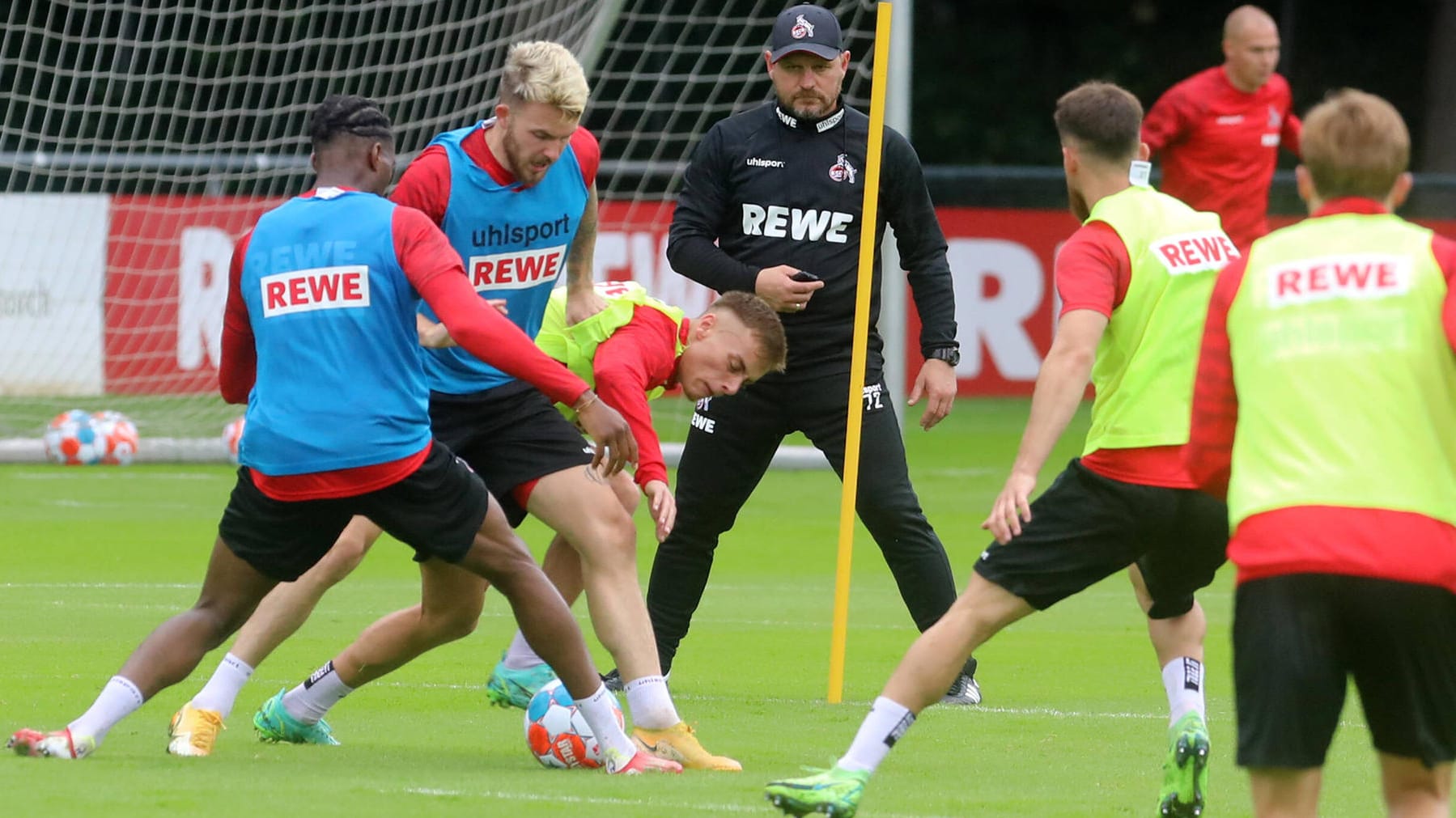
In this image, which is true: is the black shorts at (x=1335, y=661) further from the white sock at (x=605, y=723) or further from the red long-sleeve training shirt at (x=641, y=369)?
the red long-sleeve training shirt at (x=641, y=369)

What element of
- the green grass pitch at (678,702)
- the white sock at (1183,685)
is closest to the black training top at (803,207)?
the green grass pitch at (678,702)

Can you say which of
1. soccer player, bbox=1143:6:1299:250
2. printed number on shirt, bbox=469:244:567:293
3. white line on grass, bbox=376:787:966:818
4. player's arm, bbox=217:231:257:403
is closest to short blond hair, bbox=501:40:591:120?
printed number on shirt, bbox=469:244:567:293

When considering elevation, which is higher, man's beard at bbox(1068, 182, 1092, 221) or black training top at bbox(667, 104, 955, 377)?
man's beard at bbox(1068, 182, 1092, 221)

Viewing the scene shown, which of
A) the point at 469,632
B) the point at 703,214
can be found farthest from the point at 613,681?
the point at 703,214

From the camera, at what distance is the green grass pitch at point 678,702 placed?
18.2 ft

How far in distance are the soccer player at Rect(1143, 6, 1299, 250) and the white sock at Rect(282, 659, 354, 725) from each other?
707 centimetres

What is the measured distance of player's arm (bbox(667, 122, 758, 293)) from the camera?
7.84 m

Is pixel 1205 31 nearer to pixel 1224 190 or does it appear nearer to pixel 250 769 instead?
pixel 1224 190

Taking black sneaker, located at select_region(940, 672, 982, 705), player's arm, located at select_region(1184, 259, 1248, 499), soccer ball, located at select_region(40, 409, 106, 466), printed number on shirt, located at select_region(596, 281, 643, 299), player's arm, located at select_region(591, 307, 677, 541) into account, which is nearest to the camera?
player's arm, located at select_region(1184, 259, 1248, 499)

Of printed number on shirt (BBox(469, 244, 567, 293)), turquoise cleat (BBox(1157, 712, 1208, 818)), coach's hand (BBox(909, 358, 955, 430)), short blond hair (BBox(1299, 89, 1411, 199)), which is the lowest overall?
turquoise cleat (BBox(1157, 712, 1208, 818))

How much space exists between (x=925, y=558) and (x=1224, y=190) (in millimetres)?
5590

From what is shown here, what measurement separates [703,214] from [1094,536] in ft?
9.56

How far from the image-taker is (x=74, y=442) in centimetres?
1548

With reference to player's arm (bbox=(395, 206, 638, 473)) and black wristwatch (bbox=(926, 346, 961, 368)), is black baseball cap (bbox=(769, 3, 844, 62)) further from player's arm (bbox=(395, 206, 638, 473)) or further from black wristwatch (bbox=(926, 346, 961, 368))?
player's arm (bbox=(395, 206, 638, 473))
